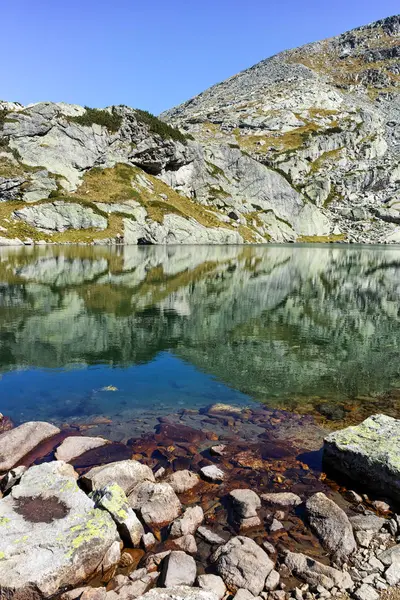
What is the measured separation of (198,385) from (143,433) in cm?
518

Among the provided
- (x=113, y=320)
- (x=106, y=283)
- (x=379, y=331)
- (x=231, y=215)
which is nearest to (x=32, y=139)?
(x=231, y=215)

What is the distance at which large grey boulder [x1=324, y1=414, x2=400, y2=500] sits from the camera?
950 cm

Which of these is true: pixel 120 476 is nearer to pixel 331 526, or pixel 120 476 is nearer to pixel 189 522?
pixel 189 522

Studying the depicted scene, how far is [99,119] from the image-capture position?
13075 centimetres

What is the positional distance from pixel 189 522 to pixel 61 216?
99.2 metres

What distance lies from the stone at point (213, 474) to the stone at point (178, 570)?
282cm

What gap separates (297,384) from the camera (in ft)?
59.5

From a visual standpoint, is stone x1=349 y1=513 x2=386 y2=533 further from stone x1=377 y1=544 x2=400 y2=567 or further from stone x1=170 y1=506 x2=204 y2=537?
stone x1=170 y1=506 x2=204 y2=537

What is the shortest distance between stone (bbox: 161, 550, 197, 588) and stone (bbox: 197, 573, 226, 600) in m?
0.17

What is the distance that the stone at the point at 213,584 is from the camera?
21.8 ft

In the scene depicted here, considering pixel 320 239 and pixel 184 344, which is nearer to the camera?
pixel 184 344

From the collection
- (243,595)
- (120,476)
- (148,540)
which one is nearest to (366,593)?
(243,595)

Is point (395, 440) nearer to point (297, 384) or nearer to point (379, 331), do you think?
point (297, 384)

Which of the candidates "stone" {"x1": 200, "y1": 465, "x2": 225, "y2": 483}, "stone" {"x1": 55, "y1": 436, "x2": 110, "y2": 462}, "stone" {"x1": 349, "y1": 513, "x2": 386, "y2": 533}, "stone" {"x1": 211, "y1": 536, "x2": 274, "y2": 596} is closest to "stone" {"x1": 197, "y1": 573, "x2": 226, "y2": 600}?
"stone" {"x1": 211, "y1": 536, "x2": 274, "y2": 596}
